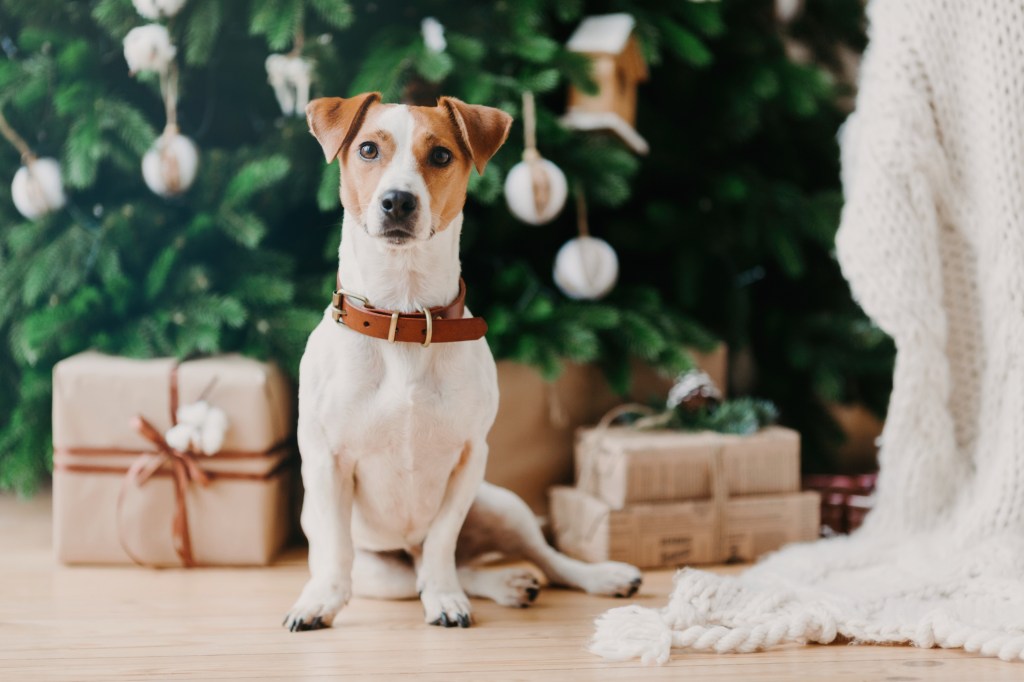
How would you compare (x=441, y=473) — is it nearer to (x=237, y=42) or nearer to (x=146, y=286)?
(x=146, y=286)

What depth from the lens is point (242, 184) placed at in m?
1.84

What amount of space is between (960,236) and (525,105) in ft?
2.63

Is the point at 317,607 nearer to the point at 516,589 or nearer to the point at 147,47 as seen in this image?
the point at 516,589

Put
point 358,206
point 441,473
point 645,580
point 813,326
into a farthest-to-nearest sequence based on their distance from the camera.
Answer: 1. point 813,326
2. point 645,580
3. point 441,473
4. point 358,206

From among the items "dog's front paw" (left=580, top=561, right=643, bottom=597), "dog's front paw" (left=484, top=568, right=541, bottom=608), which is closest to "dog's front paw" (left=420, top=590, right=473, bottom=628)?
"dog's front paw" (left=484, top=568, right=541, bottom=608)

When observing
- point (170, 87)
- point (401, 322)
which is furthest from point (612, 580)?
point (170, 87)

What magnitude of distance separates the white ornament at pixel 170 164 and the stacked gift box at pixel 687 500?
0.90 metres

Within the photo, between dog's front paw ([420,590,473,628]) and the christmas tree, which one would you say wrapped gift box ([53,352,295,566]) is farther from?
dog's front paw ([420,590,473,628])

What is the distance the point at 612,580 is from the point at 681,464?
300 millimetres

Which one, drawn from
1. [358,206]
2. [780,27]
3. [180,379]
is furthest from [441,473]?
[780,27]

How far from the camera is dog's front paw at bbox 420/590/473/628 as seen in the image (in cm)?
141

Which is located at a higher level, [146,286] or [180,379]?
[146,286]

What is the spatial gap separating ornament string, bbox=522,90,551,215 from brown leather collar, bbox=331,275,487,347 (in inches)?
17.0

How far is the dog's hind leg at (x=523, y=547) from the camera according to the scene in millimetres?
1584
